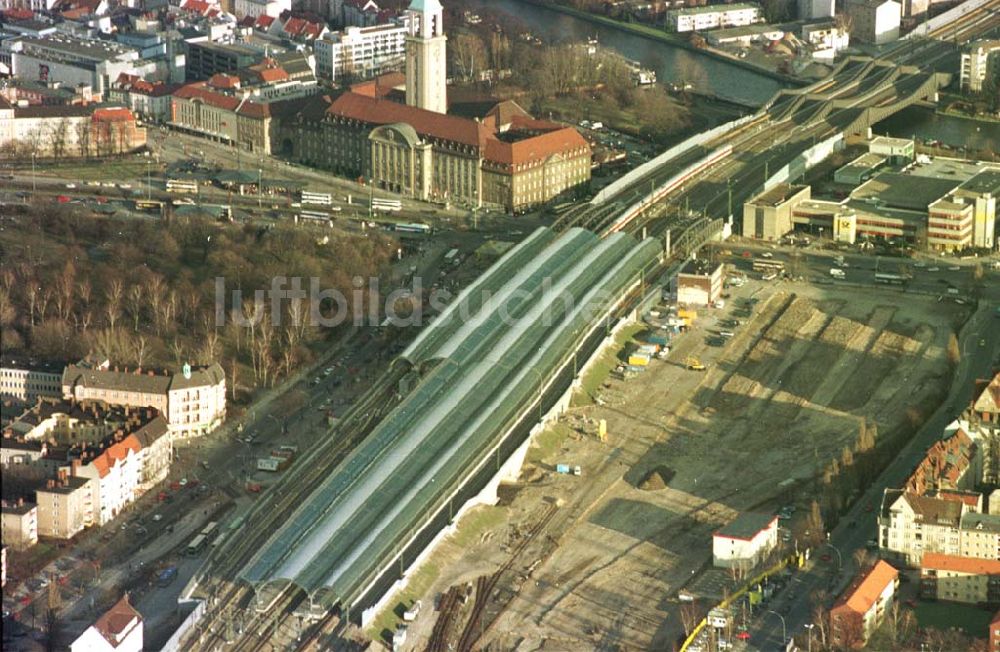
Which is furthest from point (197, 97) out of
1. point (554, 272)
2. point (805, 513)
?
point (805, 513)

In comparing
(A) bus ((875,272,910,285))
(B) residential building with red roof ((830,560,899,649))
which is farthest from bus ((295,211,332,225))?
(B) residential building with red roof ((830,560,899,649))

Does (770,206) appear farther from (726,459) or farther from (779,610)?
(779,610)

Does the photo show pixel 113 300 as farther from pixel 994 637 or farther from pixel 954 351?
pixel 994 637

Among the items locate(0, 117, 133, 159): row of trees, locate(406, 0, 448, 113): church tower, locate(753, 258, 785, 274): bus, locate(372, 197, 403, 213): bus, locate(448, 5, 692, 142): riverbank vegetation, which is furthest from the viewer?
locate(448, 5, 692, 142): riverbank vegetation

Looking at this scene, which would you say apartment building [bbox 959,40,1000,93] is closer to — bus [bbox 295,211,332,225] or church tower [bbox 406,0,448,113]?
church tower [bbox 406,0,448,113]

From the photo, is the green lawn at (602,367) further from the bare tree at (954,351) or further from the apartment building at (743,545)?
the apartment building at (743,545)

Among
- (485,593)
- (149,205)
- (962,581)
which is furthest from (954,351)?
(149,205)
